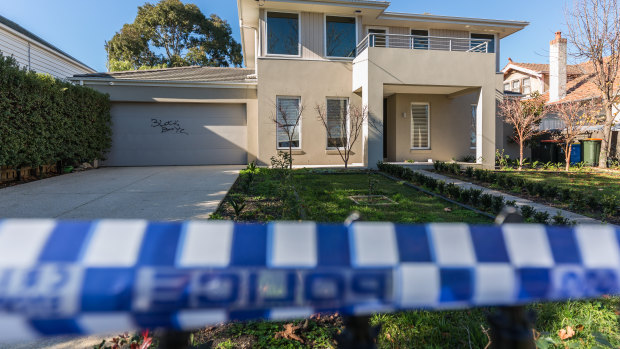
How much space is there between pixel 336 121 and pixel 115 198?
8913mm

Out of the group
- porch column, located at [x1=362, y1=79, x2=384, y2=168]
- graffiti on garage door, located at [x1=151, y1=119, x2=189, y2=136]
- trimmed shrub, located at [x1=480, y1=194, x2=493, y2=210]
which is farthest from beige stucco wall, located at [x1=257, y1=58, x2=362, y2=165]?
trimmed shrub, located at [x1=480, y1=194, x2=493, y2=210]

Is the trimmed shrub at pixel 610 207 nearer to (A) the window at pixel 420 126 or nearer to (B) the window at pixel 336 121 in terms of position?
(B) the window at pixel 336 121

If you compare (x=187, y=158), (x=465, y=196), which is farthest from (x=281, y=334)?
(x=187, y=158)

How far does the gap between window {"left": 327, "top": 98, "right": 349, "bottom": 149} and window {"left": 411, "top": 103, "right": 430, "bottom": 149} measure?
311 cm

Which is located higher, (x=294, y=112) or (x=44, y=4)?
(x=44, y=4)

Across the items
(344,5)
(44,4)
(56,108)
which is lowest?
(56,108)

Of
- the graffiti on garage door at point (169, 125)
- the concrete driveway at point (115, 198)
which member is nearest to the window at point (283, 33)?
the graffiti on garage door at point (169, 125)

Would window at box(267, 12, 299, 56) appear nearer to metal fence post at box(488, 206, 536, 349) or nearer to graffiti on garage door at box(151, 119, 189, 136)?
graffiti on garage door at box(151, 119, 189, 136)

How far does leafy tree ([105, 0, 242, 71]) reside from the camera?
30.3 metres

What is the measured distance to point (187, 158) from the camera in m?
13.9

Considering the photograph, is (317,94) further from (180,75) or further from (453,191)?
(453,191)

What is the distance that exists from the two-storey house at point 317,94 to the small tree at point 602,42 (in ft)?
6.77

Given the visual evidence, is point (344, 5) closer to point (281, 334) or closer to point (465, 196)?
point (465, 196)

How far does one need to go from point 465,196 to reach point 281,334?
5.12 m
